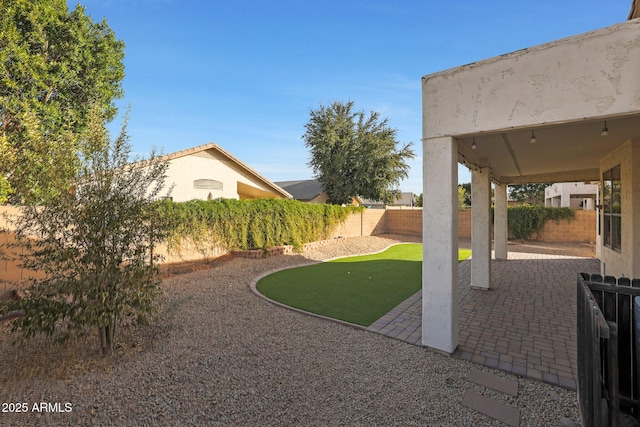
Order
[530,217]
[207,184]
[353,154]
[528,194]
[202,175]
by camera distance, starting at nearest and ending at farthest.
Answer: [202,175] → [207,184] → [530,217] → [353,154] → [528,194]

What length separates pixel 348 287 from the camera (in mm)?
8062

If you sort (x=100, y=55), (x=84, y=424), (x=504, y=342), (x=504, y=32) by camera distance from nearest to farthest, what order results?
(x=84, y=424), (x=504, y=342), (x=504, y=32), (x=100, y=55)

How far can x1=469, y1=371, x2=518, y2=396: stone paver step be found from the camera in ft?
11.3

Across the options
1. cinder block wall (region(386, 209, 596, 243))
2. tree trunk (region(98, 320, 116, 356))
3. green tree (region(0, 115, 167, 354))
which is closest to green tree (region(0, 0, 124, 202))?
green tree (region(0, 115, 167, 354))

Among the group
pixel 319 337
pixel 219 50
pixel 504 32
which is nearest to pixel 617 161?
pixel 504 32

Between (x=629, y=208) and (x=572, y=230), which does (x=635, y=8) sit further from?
(x=572, y=230)

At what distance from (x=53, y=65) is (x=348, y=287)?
15181 mm

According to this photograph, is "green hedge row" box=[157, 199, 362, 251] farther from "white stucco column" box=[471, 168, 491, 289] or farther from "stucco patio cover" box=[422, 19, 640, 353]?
"white stucco column" box=[471, 168, 491, 289]

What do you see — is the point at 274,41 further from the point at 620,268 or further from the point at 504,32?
the point at 620,268

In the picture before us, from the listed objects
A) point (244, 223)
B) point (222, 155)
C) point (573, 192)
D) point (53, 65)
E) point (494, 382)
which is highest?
point (53, 65)

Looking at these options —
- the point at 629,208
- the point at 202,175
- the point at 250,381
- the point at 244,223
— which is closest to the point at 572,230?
the point at 629,208

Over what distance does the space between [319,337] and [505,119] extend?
4.39m

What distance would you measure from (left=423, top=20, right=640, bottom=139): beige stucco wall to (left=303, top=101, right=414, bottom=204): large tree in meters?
21.1

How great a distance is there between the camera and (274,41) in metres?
10.2
